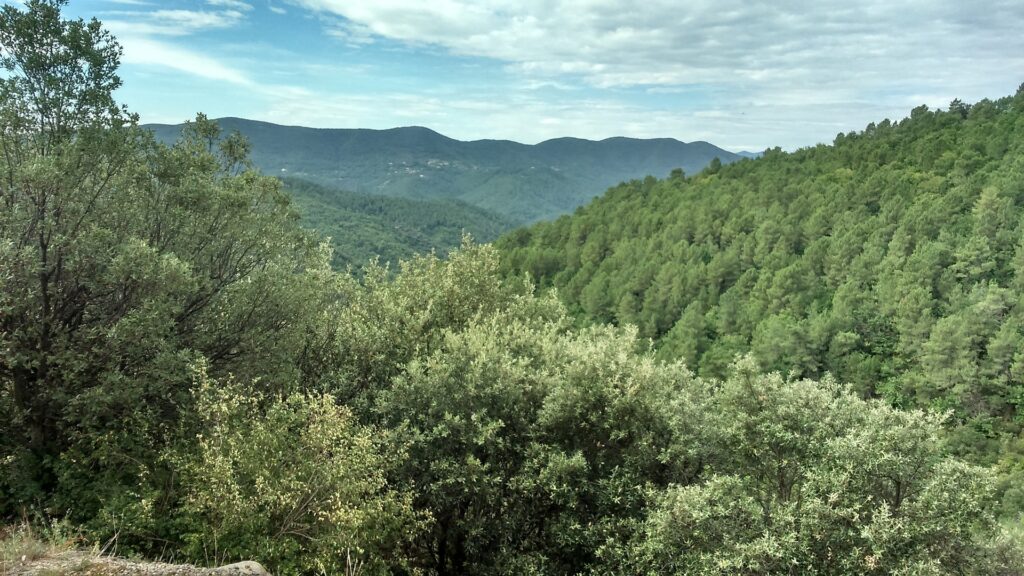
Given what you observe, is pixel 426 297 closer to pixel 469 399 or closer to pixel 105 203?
pixel 469 399

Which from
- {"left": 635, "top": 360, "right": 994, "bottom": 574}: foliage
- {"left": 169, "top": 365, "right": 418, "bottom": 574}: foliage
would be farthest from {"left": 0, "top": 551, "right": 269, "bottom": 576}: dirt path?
{"left": 635, "top": 360, "right": 994, "bottom": 574}: foliage

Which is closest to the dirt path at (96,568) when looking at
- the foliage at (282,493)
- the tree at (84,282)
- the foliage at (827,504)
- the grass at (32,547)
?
the grass at (32,547)

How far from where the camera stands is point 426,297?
24578 mm

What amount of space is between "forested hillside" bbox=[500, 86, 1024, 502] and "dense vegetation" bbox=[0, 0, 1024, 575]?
137 feet

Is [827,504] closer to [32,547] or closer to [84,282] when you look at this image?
[32,547]

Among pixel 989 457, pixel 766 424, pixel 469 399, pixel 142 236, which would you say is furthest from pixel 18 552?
pixel 989 457

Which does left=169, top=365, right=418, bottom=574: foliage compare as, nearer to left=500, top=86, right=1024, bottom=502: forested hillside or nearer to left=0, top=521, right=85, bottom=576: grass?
left=0, top=521, right=85, bottom=576: grass

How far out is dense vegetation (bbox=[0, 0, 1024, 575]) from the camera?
42.2ft

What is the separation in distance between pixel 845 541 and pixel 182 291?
17412 mm

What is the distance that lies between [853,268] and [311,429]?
9128cm

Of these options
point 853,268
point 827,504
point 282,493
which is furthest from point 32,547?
point 853,268

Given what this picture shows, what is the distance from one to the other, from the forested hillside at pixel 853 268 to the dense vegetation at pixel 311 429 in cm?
4171

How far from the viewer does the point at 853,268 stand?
283 ft

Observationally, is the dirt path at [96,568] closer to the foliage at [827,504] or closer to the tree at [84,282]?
the tree at [84,282]
